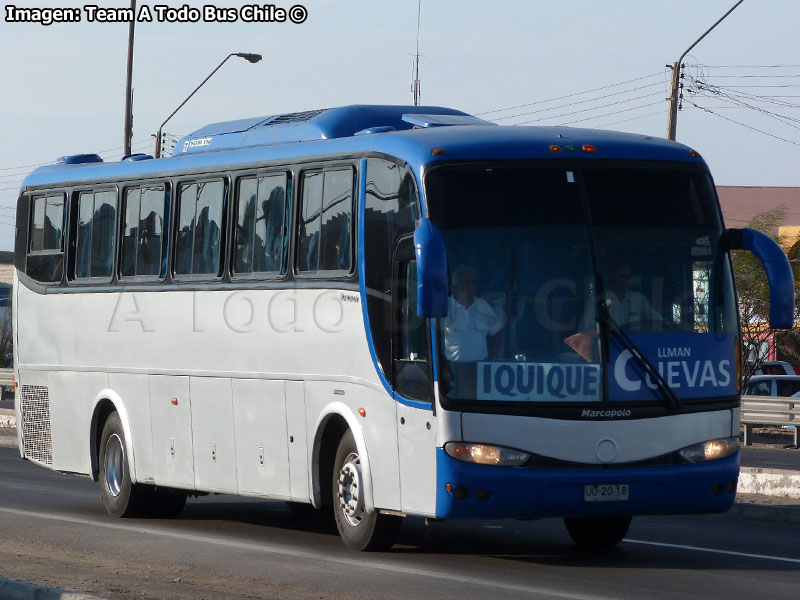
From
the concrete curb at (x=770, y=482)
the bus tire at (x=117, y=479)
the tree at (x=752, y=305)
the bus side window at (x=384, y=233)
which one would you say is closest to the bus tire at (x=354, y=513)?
the bus side window at (x=384, y=233)

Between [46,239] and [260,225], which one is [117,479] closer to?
[46,239]

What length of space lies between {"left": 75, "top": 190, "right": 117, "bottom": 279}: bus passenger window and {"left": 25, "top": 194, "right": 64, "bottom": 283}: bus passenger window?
369 millimetres

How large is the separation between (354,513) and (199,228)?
3569 mm

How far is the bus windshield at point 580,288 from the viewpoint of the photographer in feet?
36.5

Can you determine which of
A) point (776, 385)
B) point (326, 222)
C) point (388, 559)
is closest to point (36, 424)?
point (326, 222)

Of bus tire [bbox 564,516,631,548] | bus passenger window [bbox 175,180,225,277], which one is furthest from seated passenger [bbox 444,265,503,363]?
bus passenger window [bbox 175,180,225,277]

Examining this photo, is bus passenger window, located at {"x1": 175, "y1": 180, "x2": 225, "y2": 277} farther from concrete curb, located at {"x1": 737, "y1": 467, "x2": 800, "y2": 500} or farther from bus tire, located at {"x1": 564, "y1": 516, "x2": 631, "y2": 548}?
concrete curb, located at {"x1": 737, "y1": 467, "x2": 800, "y2": 500}

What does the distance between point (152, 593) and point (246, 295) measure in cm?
454

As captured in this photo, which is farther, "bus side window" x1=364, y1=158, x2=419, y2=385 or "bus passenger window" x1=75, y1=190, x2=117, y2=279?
"bus passenger window" x1=75, y1=190, x2=117, y2=279

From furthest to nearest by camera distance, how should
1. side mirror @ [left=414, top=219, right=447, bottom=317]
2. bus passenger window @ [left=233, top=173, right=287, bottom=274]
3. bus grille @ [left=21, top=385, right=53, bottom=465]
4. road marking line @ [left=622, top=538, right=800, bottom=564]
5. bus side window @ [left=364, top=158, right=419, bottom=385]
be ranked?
bus grille @ [left=21, top=385, right=53, bottom=465], bus passenger window @ [left=233, top=173, right=287, bottom=274], road marking line @ [left=622, top=538, right=800, bottom=564], bus side window @ [left=364, top=158, right=419, bottom=385], side mirror @ [left=414, top=219, right=447, bottom=317]

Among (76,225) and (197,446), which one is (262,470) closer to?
(197,446)

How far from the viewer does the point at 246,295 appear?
547 inches

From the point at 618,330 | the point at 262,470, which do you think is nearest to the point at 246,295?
the point at 262,470

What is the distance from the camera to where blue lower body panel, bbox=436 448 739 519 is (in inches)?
433
